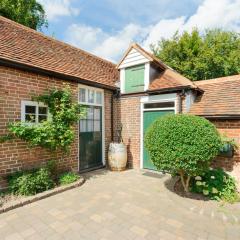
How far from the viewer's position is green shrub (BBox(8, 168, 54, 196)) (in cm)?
459

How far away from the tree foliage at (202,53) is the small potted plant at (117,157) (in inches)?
528

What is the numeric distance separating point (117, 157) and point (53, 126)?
9.01 feet

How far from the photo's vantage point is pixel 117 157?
283 inches

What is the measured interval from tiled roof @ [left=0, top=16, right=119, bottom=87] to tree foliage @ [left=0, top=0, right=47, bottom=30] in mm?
7684

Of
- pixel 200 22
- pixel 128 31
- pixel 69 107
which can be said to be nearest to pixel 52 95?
Answer: pixel 69 107

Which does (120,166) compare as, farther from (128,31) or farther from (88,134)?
(128,31)

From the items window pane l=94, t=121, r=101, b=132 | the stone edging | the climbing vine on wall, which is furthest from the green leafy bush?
window pane l=94, t=121, r=101, b=132

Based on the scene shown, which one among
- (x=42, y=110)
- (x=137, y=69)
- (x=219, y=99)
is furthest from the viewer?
(x=137, y=69)

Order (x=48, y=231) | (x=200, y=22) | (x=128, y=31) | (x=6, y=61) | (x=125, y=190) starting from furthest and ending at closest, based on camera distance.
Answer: (x=200, y=22) < (x=128, y=31) < (x=125, y=190) < (x=6, y=61) < (x=48, y=231)

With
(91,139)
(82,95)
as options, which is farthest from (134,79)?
(91,139)

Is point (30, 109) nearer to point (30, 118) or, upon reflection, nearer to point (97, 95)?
point (30, 118)

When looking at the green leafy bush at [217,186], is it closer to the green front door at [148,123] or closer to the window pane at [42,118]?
the green front door at [148,123]

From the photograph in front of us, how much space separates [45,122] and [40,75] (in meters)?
1.42

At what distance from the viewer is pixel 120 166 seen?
7227mm
